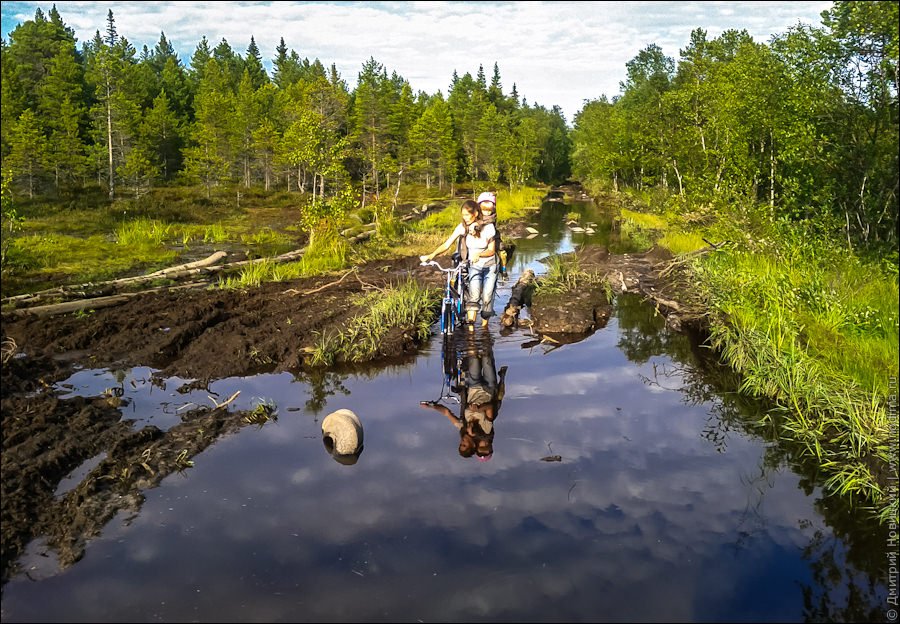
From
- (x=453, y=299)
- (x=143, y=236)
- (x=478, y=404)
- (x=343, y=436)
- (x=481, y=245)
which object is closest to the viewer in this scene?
(x=343, y=436)

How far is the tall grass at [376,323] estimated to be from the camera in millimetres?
11242

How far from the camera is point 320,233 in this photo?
2061 centimetres

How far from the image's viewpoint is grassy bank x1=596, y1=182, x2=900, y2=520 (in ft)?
23.3

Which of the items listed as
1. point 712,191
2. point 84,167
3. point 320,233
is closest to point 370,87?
point 84,167

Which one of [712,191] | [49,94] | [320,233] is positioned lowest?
[320,233]

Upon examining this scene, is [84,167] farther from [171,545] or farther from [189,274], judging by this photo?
[171,545]

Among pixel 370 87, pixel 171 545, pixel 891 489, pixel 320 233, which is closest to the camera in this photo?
pixel 171 545

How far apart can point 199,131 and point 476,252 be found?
54.6m

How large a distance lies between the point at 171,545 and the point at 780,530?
5.95 metres

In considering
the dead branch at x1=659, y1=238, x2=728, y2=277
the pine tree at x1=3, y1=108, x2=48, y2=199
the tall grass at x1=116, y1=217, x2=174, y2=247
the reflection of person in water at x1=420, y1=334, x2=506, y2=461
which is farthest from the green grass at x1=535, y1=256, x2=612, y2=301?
the pine tree at x1=3, y1=108, x2=48, y2=199

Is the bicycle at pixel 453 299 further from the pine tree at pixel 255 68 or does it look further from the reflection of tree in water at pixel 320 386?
the pine tree at pixel 255 68

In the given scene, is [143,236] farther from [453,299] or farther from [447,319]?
[453,299]

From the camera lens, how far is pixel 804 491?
6.90 meters

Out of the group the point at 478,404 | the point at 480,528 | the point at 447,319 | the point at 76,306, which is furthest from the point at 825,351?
the point at 76,306
